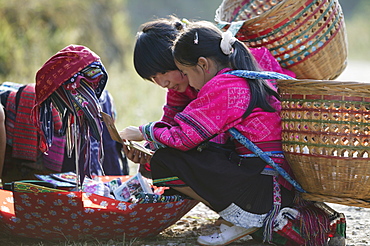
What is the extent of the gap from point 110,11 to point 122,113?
6951mm

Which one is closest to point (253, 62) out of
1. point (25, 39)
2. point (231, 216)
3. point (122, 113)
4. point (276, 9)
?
point (276, 9)

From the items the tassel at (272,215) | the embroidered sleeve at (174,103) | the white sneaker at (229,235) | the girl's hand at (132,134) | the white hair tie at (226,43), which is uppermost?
the white hair tie at (226,43)

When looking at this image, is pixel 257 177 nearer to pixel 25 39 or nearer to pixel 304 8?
pixel 304 8

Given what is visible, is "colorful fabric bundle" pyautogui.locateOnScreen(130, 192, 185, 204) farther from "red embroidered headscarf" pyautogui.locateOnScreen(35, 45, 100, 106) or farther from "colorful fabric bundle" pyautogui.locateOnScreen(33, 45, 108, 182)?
"red embroidered headscarf" pyautogui.locateOnScreen(35, 45, 100, 106)

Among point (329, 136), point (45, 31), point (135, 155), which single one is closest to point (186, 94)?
point (135, 155)

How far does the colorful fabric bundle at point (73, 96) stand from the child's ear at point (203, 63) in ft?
1.94

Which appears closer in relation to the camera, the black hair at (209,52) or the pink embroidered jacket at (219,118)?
the pink embroidered jacket at (219,118)

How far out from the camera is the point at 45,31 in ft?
31.7

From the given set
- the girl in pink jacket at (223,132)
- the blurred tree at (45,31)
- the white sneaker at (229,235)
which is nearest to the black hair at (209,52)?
the girl in pink jacket at (223,132)

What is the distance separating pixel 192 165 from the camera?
9.24 feet

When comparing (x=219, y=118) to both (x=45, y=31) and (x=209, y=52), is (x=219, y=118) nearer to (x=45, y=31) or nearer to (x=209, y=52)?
(x=209, y=52)

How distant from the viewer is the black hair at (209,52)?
2.89m

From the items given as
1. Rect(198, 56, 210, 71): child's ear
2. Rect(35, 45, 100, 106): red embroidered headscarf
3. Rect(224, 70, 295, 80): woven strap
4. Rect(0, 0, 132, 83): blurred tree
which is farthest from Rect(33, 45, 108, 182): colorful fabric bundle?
Rect(0, 0, 132, 83): blurred tree

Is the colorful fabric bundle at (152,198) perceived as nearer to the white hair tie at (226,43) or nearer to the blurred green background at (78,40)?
the white hair tie at (226,43)
